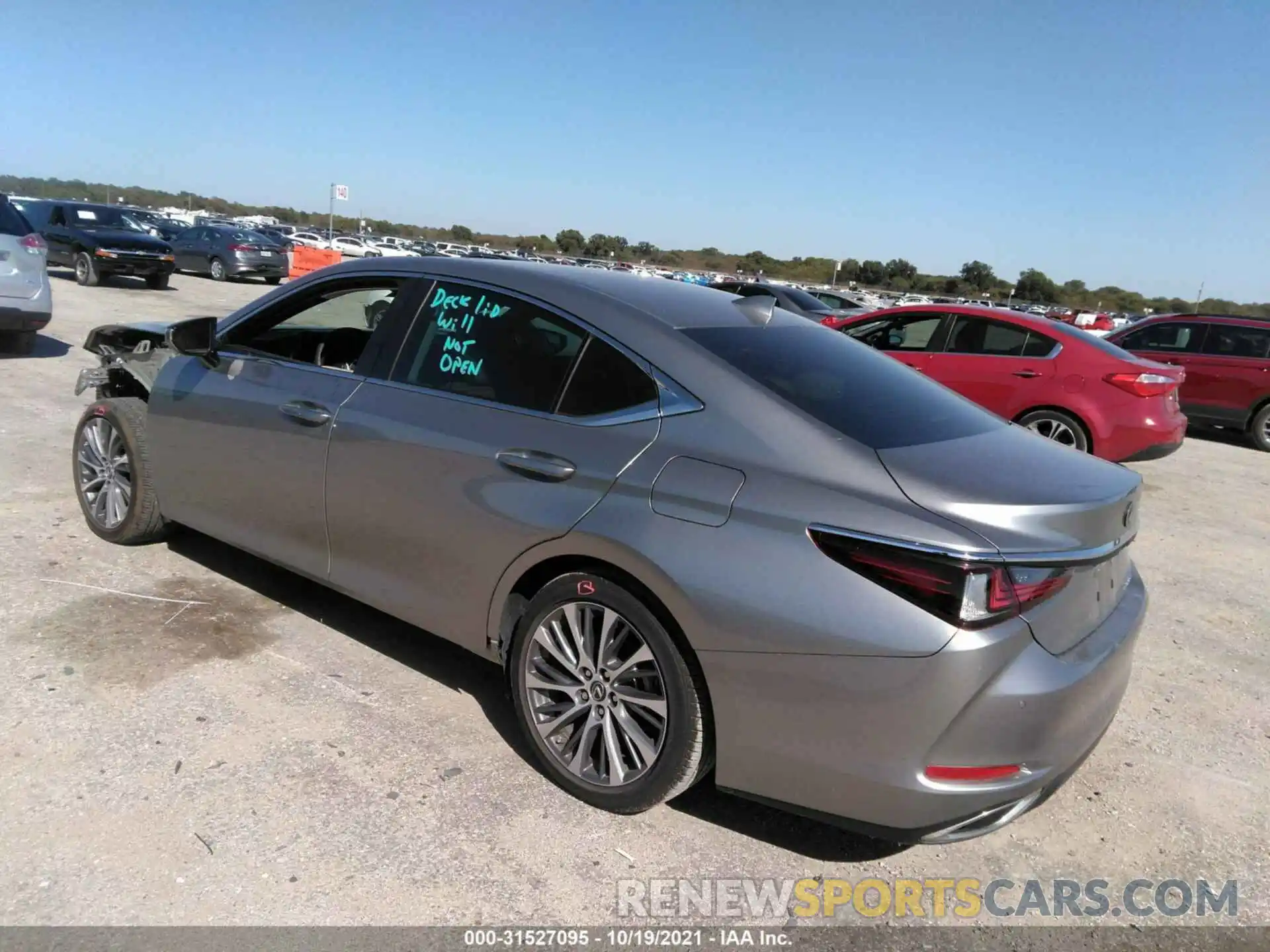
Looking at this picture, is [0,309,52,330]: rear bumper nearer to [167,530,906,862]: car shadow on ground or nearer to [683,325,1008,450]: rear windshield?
[167,530,906,862]: car shadow on ground

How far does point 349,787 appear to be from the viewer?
9.59 feet

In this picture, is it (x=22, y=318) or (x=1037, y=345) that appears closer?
(x=1037, y=345)

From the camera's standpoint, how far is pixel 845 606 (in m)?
2.31

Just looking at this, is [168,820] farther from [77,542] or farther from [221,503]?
[77,542]

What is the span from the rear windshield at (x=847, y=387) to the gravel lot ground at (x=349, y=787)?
4.35ft

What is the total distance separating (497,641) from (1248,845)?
2.61m

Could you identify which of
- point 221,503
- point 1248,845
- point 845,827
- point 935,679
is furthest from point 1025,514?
point 221,503

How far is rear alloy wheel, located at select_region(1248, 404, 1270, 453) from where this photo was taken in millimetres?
11547

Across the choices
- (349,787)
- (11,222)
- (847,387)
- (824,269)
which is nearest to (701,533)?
(847,387)

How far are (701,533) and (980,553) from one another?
2.40 ft

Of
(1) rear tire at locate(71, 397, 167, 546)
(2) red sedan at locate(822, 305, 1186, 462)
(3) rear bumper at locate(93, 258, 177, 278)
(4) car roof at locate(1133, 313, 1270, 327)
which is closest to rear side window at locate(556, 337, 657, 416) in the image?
(1) rear tire at locate(71, 397, 167, 546)

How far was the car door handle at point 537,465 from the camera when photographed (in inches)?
113

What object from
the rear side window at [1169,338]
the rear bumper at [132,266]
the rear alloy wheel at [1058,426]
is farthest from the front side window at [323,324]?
the rear bumper at [132,266]

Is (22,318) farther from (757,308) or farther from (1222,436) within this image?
(1222,436)
